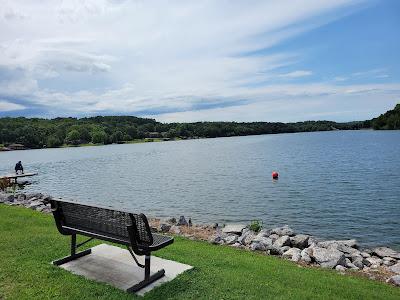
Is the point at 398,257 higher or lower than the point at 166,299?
lower

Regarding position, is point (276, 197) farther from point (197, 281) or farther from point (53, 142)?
point (53, 142)

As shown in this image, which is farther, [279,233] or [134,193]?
[134,193]

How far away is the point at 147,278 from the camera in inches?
281

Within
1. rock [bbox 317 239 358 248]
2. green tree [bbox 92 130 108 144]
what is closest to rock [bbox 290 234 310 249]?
rock [bbox 317 239 358 248]

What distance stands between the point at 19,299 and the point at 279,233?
1155 centimetres

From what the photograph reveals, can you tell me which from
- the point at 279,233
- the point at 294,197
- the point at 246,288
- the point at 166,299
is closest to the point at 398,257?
the point at 279,233

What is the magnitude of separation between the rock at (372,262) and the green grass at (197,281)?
161 inches

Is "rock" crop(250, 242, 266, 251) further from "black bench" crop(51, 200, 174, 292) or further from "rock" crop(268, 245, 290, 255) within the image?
"black bench" crop(51, 200, 174, 292)

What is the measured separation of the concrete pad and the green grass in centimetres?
24

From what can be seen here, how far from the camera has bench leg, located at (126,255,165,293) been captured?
6.84m

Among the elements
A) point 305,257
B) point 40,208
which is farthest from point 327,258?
point 40,208

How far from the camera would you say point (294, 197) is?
27.8 metres

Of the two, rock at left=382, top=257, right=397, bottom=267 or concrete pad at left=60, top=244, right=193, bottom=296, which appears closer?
concrete pad at left=60, top=244, right=193, bottom=296

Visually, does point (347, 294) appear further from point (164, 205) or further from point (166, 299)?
point (164, 205)
